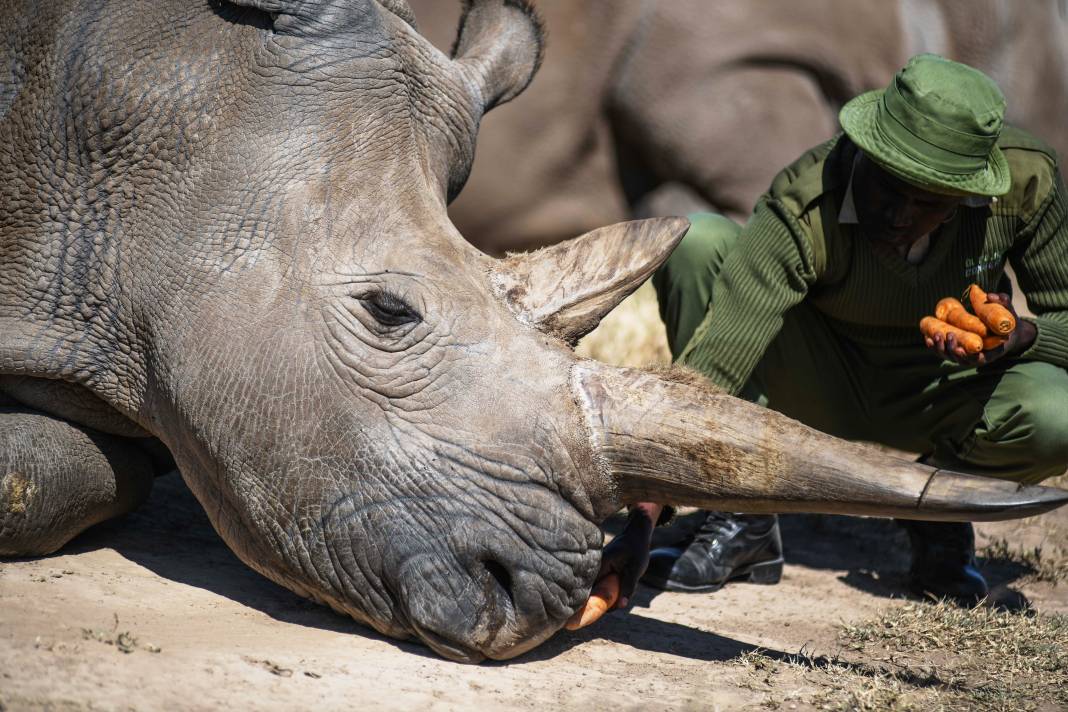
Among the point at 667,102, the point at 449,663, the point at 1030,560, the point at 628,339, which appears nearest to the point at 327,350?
the point at 449,663

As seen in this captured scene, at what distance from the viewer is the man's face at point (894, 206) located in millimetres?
3688

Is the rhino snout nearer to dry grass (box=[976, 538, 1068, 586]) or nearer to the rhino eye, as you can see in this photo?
the rhino eye

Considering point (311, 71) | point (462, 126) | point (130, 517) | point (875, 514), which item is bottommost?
point (130, 517)

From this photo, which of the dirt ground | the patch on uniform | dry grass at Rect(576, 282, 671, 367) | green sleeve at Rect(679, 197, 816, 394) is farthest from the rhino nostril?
dry grass at Rect(576, 282, 671, 367)

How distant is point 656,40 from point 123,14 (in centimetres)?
302

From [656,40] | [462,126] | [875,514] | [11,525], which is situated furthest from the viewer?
[656,40]

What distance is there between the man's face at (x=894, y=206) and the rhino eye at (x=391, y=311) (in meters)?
1.50

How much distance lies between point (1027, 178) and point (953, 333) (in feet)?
2.27

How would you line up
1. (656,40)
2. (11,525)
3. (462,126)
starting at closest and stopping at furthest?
(11,525) → (462,126) → (656,40)

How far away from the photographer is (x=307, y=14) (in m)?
3.32

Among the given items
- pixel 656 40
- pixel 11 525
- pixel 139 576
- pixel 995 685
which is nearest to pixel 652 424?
pixel 995 685

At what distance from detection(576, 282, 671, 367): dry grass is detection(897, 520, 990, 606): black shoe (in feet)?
6.92

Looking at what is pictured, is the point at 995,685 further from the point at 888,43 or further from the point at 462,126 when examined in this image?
the point at 888,43

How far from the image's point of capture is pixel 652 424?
2824 mm
